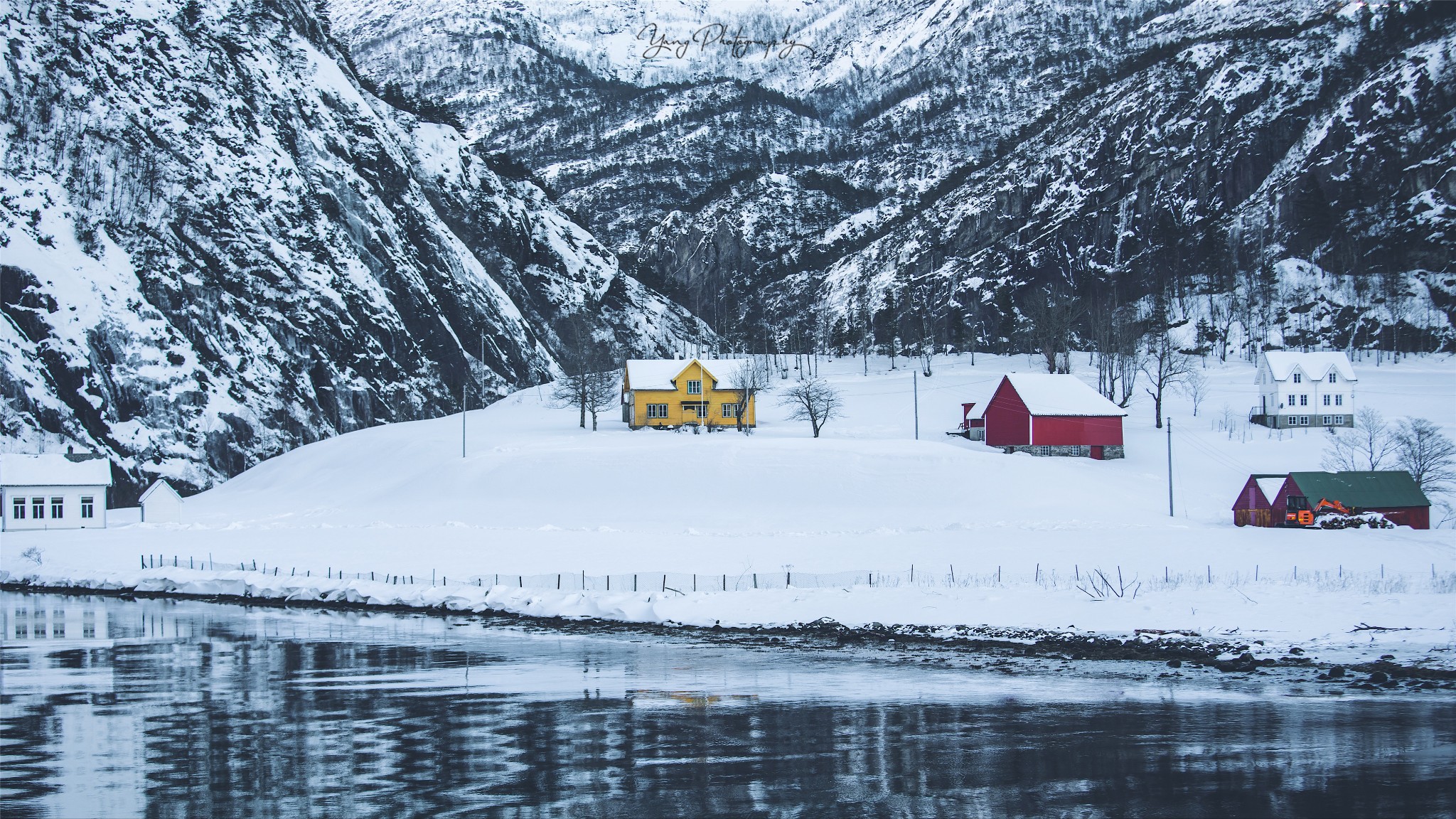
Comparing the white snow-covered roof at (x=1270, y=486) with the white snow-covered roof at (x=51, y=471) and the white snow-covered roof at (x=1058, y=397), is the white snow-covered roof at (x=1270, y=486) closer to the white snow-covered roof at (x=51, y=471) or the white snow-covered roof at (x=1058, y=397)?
the white snow-covered roof at (x=1058, y=397)

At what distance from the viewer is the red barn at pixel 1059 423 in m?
74.1

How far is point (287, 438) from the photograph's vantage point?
8369cm

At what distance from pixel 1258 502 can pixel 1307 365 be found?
41.5 meters

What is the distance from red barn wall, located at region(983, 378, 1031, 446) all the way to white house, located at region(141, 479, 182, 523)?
54391 mm

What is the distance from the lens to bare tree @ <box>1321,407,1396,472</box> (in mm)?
65562

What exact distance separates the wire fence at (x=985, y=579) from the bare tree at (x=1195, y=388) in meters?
58.7

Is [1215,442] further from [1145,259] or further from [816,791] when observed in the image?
[1145,259]

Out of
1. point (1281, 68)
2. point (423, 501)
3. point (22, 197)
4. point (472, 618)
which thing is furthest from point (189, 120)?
point (1281, 68)

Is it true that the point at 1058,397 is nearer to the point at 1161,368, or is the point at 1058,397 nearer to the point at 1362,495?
the point at 1161,368

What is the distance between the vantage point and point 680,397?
88938mm

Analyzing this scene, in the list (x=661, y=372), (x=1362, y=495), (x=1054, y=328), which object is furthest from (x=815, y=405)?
(x=1362, y=495)

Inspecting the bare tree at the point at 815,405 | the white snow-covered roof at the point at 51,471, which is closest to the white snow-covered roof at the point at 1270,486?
the bare tree at the point at 815,405

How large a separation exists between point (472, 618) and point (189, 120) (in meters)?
75.3

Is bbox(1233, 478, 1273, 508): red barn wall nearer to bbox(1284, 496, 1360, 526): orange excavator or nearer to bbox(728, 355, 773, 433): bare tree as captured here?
bbox(1284, 496, 1360, 526): orange excavator
